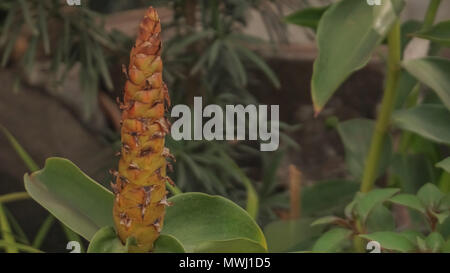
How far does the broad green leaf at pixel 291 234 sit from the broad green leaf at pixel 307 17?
0.17 metres

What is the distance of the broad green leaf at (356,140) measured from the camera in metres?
0.57

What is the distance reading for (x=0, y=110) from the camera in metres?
0.64

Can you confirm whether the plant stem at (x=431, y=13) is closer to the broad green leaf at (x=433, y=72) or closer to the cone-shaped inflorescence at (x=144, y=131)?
the broad green leaf at (x=433, y=72)

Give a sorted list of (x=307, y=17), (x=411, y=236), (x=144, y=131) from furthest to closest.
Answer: (x=307, y=17) < (x=411, y=236) < (x=144, y=131)

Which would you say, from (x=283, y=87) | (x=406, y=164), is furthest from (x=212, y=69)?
(x=406, y=164)

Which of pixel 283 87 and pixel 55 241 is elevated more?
pixel 283 87

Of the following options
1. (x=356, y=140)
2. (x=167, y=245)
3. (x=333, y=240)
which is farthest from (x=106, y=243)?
(x=356, y=140)

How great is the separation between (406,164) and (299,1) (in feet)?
0.71

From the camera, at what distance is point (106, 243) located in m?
0.38

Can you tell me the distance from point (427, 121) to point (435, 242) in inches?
4.5

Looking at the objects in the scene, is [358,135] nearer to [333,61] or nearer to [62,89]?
[333,61]

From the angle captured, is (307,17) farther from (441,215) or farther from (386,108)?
(441,215)

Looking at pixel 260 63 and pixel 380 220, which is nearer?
pixel 380 220

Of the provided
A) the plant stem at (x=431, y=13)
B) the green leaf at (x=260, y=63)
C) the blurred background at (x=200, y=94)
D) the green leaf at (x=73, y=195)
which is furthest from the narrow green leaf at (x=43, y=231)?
the plant stem at (x=431, y=13)
